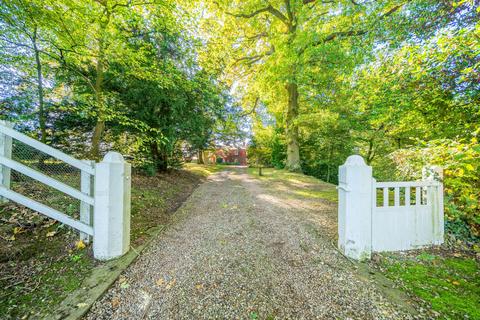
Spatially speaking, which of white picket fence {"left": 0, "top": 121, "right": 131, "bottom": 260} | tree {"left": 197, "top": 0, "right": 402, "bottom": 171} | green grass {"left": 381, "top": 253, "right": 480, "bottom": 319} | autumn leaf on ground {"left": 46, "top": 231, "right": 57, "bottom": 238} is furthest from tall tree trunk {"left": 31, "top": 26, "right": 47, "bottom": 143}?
green grass {"left": 381, "top": 253, "right": 480, "bottom": 319}

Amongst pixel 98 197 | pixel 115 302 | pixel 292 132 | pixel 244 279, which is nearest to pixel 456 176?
pixel 244 279

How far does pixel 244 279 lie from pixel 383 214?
227cm

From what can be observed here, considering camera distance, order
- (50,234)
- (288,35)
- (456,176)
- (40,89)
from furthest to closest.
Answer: (288,35) < (40,89) < (456,176) < (50,234)

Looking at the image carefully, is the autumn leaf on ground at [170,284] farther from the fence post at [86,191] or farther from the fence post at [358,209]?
the fence post at [358,209]

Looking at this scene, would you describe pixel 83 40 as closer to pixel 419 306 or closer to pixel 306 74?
pixel 419 306

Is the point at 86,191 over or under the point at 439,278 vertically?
over

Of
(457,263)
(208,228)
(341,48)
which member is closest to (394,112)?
(341,48)

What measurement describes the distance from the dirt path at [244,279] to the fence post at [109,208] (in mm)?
443

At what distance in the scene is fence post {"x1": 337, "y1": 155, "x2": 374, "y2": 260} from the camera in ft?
8.52

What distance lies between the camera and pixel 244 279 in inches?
87.4

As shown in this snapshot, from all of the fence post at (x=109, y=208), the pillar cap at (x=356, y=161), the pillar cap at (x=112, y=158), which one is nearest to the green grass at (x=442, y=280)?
the pillar cap at (x=356, y=161)

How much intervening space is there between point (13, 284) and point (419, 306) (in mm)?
4207

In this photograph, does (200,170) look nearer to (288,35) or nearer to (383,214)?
(288,35)

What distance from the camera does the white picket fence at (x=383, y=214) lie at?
261cm
